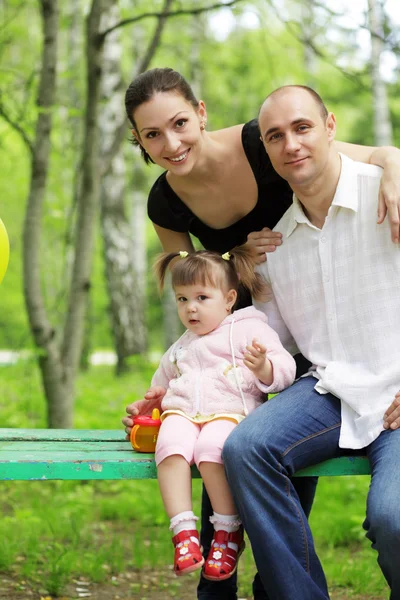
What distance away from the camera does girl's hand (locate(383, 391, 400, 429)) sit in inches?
97.1

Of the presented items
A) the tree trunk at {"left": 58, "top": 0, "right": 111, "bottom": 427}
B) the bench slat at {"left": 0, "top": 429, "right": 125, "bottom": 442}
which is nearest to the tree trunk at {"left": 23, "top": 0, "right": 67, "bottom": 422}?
the tree trunk at {"left": 58, "top": 0, "right": 111, "bottom": 427}

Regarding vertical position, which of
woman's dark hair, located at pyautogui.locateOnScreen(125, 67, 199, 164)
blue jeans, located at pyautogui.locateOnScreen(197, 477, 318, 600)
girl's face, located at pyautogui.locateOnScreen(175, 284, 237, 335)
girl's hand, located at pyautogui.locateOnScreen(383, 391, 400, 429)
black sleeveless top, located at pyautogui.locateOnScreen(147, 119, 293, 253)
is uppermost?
woman's dark hair, located at pyautogui.locateOnScreen(125, 67, 199, 164)

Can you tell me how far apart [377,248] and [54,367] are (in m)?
2.52

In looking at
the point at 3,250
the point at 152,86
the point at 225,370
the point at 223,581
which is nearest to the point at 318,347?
the point at 225,370

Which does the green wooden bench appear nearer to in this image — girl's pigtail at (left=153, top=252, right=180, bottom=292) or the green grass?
girl's pigtail at (left=153, top=252, right=180, bottom=292)

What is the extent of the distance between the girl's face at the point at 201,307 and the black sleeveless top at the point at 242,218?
36cm

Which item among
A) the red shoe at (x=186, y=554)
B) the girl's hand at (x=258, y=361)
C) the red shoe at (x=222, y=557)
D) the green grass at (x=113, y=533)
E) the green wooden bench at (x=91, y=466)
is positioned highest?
the girl's hand at (x=258, y=361)

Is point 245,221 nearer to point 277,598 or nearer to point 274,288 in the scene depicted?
point 274,288

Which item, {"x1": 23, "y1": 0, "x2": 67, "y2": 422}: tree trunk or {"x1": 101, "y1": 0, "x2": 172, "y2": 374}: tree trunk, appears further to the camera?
{"x1": 101, "y1": 0, "x2": 172, "y2": 374}: tree trunk

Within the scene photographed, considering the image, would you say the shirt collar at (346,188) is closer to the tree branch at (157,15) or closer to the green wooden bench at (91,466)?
the green wooden bench at (91,466)

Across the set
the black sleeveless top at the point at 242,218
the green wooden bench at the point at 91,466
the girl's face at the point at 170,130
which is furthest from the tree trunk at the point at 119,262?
the green wooden bench at the point at 91,466

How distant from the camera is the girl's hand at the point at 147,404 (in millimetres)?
2908

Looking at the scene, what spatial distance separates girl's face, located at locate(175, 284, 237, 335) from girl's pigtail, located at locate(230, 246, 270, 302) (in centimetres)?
10

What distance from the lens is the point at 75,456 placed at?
271cm
